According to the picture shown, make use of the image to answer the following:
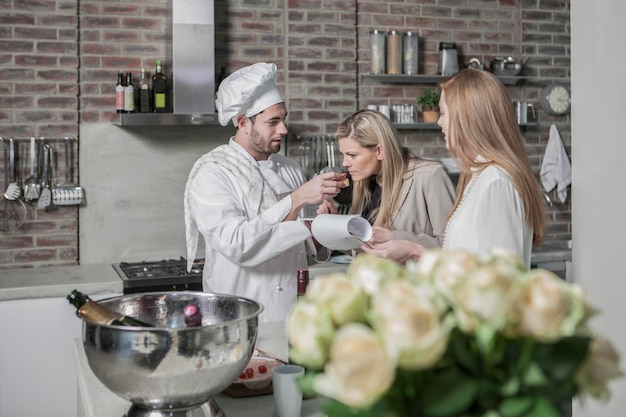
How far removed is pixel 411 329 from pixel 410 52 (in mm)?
4192

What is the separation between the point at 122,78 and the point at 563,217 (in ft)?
10.4

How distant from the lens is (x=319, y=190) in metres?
2.84

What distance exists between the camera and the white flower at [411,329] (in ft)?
2.43

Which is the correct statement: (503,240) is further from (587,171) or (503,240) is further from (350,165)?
(350,165)

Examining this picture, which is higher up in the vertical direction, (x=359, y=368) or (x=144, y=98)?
(x=144, y=98)

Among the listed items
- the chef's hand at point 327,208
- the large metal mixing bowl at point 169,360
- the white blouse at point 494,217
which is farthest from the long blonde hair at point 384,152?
the large metal mixing bowl at point 169,360

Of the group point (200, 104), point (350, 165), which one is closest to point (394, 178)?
point (350, 165)

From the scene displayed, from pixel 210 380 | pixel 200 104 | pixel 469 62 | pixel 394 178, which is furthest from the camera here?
pixel 469 62

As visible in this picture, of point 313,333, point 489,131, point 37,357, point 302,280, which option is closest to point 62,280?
point 37,357

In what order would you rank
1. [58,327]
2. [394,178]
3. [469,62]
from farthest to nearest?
[469,62] < [58,327] < [394,178]

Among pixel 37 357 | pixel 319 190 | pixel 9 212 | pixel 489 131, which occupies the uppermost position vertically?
pixel 489 131

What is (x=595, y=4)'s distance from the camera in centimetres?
186

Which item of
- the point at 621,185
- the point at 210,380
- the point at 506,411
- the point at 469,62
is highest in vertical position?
the point at 469,62

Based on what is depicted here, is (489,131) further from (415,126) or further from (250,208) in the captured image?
(415,126)
